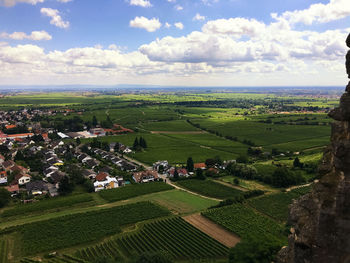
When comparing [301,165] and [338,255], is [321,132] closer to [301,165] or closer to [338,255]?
[301,165]

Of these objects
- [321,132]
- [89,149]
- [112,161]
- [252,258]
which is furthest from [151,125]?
[252,258]

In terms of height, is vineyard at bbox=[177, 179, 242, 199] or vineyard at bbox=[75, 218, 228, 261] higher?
vineyard at bbox=[177, 179, 242, 199]

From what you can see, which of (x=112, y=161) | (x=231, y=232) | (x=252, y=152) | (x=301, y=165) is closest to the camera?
(x=231, y=232)

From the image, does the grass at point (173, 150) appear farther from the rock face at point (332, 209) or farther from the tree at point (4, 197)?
the rock face at point (332, 209)

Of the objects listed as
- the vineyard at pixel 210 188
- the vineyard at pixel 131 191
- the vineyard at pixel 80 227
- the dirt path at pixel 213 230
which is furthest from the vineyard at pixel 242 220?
the vineyard at pixel 131 191

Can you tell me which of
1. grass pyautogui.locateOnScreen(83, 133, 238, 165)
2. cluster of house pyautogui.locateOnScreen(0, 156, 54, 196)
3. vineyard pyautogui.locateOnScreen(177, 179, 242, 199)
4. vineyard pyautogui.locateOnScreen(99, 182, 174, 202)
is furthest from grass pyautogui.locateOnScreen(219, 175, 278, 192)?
cluster of house pyautogui.locateOnScreen(0, 156, 54, 196)

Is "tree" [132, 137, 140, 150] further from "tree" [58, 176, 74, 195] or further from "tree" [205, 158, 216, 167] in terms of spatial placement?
"tree" [58, 176, 74, 195]

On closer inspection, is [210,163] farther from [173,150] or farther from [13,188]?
[13,188]
